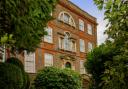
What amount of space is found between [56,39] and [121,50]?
2903 centimetres

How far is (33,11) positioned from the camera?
1741cm

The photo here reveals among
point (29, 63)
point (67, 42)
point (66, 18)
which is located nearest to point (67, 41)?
point (67, 42)

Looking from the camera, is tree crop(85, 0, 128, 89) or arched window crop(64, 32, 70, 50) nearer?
tree crop(85, 0, 128, 89)

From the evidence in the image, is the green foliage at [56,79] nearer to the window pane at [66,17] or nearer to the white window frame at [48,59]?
the white window frame at [48,59]

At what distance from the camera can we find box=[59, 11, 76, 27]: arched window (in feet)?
120

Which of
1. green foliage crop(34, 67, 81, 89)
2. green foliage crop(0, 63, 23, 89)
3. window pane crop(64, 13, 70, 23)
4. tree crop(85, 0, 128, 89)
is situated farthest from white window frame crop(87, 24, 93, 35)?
tree crop(85, 0, 128, 89)

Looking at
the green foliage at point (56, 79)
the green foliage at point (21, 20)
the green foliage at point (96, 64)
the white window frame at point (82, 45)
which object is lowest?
the green foliage at point (56, 79)

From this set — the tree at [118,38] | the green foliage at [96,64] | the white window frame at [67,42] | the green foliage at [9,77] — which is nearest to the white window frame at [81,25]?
the white window frame at [67,42]

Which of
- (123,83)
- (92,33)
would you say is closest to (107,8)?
(123,83)

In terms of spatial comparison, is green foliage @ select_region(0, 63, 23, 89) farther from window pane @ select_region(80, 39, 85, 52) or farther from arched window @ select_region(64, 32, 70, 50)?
window pane @ select_region(80, 39, 85, 52)

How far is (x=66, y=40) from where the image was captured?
37.2 meters

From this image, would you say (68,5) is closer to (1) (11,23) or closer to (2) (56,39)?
(2) (56,39)

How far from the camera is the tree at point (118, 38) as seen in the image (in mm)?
5746

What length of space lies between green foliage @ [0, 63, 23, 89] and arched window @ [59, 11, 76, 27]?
57.7 feet
